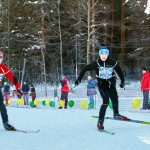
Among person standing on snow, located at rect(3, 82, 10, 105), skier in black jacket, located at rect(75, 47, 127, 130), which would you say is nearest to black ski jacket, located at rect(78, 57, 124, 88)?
skier in black jacket, located at rect(75, 47, 127, 130)

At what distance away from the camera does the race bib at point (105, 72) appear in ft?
15.5

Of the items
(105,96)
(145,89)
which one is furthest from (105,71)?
(145,89)

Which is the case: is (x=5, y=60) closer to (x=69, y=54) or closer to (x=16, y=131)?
(x=69, y=54)

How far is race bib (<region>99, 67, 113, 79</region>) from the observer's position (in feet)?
15.5

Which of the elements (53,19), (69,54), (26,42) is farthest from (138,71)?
(26,42)

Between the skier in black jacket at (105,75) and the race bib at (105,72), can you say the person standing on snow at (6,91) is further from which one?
the race bib at (105,72)

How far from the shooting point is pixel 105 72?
4.74 metres

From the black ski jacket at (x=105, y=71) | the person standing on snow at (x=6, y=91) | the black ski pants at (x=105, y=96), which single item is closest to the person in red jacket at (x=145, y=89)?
the black ski pants at (x=105, y=96)

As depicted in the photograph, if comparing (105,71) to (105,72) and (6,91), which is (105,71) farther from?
→ (6,91)

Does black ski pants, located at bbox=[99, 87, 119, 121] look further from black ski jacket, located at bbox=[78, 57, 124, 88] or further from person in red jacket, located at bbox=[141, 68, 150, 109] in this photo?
person in red jacket, located at bbox=[141, 68, 150, 109]

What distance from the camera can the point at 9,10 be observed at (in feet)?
88.8

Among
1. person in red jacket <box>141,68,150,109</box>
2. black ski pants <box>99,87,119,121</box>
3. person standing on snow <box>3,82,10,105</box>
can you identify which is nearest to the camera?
black ski pants <box>99,87,119,121</box>

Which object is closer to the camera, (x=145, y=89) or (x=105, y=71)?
(x=105, y=71)

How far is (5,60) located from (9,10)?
5871 mm
